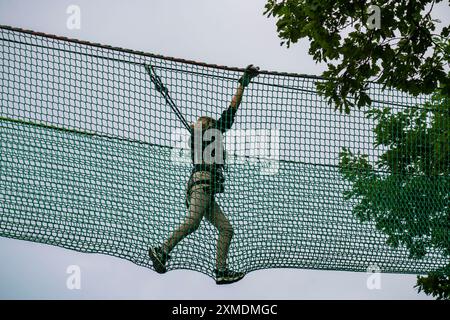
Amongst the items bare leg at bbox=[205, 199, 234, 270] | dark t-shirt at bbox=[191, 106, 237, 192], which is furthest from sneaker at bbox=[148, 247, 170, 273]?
dark t-shirt at bbox=[191, 106, 237, 192]

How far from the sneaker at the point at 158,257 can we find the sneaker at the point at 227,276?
1.19 ft

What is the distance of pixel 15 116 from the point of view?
600cm

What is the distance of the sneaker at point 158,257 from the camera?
5875 millimetres

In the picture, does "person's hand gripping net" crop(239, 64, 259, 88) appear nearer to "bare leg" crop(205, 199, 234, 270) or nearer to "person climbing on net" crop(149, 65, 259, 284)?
"person climbing on net" crop(149, 65, 259, 284)

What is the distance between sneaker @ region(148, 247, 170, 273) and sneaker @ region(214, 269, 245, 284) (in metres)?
0.36

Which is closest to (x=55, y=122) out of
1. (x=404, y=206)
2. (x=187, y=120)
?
(x=187, y=120)

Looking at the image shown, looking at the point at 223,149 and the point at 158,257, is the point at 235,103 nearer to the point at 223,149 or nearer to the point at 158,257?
the point at 223,149

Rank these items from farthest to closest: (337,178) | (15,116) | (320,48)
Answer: (320,48), (337,178), (15,116)

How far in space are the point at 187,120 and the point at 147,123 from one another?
28 cm

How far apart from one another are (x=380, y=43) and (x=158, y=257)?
278 cm

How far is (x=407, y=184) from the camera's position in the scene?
6.57 m

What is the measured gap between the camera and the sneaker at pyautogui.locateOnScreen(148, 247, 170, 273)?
588cm

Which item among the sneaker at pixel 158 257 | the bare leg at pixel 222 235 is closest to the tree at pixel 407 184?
the bare leg at pixel 222 235

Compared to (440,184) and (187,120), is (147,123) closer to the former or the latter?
(187,120)
